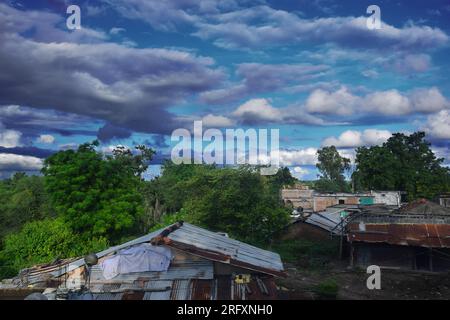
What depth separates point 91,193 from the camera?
76.7ft

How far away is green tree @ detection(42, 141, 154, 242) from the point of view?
75.8 feet

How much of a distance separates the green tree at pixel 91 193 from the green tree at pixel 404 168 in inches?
1299

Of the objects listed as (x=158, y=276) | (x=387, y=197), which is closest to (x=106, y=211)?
(x=158, y=276)

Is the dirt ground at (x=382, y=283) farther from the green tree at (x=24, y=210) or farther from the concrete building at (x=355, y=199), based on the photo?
the concrete building at (x=355, y=199)

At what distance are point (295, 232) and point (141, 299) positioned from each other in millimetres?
23536

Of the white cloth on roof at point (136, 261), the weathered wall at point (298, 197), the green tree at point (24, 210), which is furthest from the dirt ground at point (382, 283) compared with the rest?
the weathered wall at point (298, 197)

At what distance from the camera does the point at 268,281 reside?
10773 mm

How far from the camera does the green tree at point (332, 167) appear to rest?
7206 centimetres

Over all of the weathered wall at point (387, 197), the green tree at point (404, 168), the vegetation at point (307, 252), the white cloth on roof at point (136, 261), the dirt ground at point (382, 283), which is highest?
the green tree at point (404, 168)

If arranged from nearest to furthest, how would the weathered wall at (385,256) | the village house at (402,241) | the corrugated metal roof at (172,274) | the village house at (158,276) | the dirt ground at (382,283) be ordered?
1. the village house at (158,276)
2. the corrugated metal roof at (172,274)
3. the dirt ground at (382,283)
4. the village house at (402,241)
5. the weathered wall at (385,256)

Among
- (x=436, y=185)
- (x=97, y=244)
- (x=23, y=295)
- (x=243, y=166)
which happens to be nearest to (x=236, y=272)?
(x=23, y=295)

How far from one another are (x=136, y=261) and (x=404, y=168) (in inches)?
1793

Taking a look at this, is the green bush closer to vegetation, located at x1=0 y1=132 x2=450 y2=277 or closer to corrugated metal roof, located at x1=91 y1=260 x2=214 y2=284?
vegetation, located at x1=0 y1=132 x2=450 y2=277
